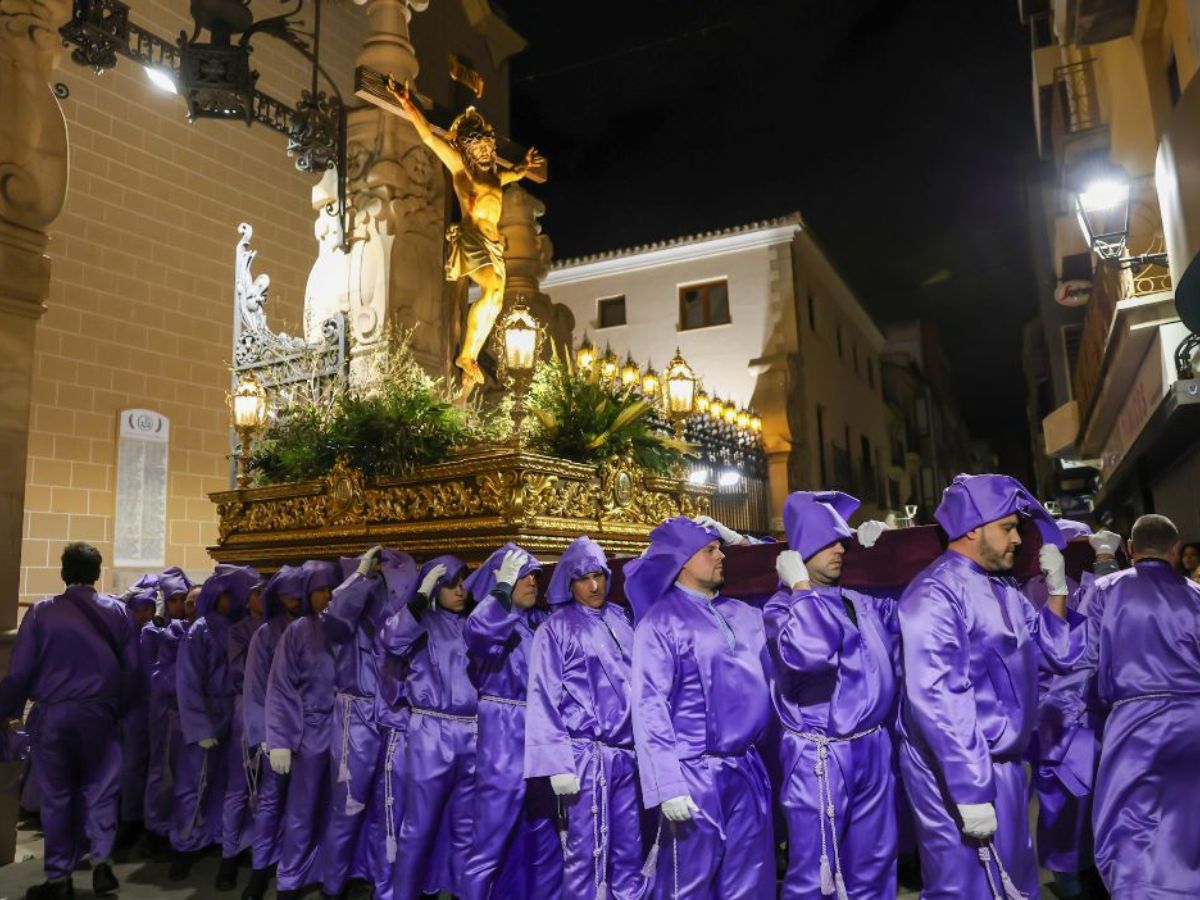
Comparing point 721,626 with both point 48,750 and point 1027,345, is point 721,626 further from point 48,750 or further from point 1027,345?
point 1027,345

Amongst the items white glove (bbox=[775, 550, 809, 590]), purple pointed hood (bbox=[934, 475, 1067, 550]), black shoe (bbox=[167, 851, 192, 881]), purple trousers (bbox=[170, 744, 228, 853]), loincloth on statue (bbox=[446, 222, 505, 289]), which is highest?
loincloth on statue (bbox=[446, 222, 505, 289])

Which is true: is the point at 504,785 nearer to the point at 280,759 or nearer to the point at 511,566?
the point at 511,566

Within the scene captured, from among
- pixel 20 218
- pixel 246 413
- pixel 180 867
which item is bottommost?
pixel 180 867

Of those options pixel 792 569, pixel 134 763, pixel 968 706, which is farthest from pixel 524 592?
pixel 134 763

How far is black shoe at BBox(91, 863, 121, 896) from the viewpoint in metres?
6.59

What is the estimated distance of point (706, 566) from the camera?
4844 mm

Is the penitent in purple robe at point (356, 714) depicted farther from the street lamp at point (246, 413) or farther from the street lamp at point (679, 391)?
the street lamp at point (679, 391)

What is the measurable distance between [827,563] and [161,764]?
6404 mm

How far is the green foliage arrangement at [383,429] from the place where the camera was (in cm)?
788

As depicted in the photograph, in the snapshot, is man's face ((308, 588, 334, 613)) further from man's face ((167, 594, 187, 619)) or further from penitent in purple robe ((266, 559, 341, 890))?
man's face ((167, 594, 187, 619))

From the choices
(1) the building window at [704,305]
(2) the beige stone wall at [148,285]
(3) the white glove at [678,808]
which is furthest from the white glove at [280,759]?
(1) the building window at [704,305]

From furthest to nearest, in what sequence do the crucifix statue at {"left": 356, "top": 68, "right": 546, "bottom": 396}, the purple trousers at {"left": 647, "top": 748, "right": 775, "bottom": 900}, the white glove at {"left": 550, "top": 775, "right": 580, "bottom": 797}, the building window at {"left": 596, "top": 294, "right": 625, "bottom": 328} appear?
the building window at {"left": 596, "top": 294, "right": 625, "bottom": 328} → the crucifix statue at {"left": 356, "top": 68, "right": 546, "bottom": 396} → the white glove at {"left": 550, "top": 775, "right": 580, "bottom": 797} → the purple trousers at {"left": 647, "top": 748, "right": 775, "bottom": 900}

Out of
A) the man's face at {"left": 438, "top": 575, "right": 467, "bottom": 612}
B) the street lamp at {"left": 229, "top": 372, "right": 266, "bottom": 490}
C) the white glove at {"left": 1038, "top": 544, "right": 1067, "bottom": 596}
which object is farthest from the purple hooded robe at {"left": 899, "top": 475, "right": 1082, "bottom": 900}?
the street lamp at {"left": 229, "top": 372, "right": 266, "bottom": 490}

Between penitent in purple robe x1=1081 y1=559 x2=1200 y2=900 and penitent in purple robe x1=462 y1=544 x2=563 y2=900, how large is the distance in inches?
121
